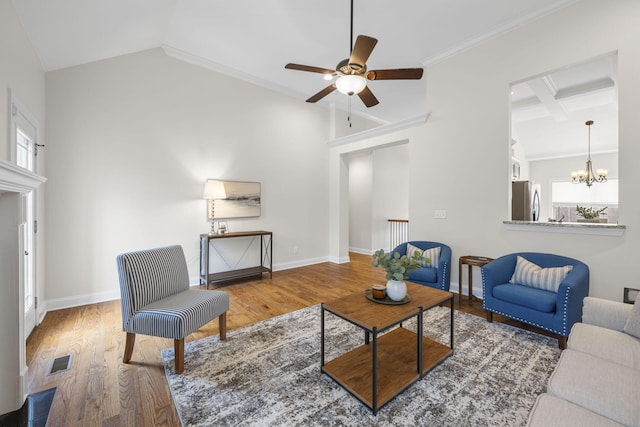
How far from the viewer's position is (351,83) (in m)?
Answer: 2.37

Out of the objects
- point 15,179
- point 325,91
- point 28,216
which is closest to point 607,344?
point 325,91

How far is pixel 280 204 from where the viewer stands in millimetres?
5305

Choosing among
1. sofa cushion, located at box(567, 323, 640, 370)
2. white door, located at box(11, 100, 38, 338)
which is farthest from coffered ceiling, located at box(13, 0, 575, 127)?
sofa cushion, located at box(567, 323, 640, 370)

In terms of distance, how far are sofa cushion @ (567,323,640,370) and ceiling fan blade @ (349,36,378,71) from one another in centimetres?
235

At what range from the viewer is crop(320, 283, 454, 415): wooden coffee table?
5.60 ft

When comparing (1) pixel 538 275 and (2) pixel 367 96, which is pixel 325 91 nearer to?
(2) pixel 367 96

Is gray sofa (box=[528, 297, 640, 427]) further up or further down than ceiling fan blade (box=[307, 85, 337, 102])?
further down

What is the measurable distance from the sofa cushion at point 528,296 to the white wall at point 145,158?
362cm

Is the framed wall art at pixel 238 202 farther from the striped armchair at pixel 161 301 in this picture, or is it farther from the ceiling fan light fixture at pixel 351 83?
the ceiling fan light fixture at pixel 351 83

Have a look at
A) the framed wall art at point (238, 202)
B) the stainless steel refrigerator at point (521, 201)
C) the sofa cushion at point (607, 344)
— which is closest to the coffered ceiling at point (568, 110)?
the stainless steel refrigerator at point (521, 201)

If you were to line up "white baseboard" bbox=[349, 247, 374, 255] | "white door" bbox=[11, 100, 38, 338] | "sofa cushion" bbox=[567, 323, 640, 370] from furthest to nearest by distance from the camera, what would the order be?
"white baseboard" bbox=[349, 247, 374, 255], "white door" bbox=[11, 100, 38, 338], "sofa cushion" bbox=[567, 323, 640, 370]

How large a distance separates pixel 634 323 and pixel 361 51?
2.56 meters

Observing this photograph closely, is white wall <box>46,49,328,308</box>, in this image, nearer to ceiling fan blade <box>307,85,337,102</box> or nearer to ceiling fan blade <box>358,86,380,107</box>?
ceiling fan blade <box>307,85,337,102</box>

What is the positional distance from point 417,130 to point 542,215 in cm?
712
